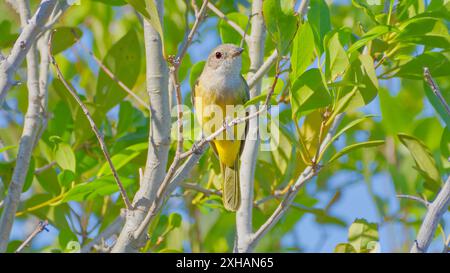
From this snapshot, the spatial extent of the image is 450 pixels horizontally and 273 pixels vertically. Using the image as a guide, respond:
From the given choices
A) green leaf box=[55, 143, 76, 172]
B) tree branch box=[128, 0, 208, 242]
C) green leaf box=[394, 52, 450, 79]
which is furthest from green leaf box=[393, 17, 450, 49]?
green leaf box=[55, 143, 76, 172]

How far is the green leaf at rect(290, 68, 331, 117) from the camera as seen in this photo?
3254mm

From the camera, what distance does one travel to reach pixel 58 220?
4.27m

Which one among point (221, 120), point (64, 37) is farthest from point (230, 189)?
point (64, 37)

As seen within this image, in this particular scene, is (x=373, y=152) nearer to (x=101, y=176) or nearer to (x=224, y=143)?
(x=224, y=143)

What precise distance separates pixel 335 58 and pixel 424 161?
86cm

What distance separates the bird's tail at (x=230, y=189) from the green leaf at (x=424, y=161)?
2.89ft

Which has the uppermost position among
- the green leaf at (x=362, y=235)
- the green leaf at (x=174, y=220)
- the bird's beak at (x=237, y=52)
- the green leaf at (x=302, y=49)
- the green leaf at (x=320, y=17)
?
the green leaf at (x=320, y=17)

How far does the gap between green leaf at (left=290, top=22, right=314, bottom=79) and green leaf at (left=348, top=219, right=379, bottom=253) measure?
39.3 inches

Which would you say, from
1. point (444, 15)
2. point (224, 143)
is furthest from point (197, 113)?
point (444, 15)

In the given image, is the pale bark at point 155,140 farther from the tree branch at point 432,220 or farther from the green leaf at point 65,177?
the tree branch at point 432,220

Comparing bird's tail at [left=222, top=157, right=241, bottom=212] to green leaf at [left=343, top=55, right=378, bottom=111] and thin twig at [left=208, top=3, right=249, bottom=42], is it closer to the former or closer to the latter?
thin twig at [left=208, top=3, right=249, bottom=42]

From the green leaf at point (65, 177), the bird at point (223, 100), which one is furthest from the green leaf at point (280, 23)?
the green leaf at point (65, 177)

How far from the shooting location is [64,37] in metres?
4.20

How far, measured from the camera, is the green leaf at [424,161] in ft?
12.4
